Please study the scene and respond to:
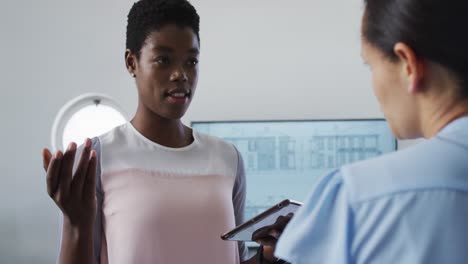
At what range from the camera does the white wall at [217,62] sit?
9.92ft

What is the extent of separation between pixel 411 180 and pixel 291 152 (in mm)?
2301

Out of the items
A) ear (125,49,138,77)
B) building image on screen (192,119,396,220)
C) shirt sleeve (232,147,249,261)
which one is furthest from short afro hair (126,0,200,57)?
building image on screen (192,119,396,220)

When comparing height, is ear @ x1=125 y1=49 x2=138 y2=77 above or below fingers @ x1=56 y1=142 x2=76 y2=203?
above

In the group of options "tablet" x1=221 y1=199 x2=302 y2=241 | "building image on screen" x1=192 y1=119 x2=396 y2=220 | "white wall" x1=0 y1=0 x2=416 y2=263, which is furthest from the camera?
"white wall" x1=0 y1=0 x2=416 y2=263

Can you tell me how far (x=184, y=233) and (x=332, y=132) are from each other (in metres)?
1.79

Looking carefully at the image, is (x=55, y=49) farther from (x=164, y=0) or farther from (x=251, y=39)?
(x=164, y=0)

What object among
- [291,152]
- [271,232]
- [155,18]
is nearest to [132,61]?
[155,18]

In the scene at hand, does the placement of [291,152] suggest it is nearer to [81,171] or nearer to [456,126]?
[81,171]

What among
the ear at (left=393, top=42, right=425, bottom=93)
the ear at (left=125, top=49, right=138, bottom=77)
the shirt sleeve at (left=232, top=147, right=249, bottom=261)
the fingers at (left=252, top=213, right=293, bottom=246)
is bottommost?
the fingers at (left=252, top=213, right=293, bottom=246)

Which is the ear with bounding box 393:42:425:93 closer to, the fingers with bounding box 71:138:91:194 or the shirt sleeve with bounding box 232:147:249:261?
the fingers with bounding box 71:138:91:194

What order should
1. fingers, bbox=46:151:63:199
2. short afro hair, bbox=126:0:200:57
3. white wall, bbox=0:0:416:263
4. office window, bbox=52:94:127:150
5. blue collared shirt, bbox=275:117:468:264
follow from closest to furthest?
1. blue collared shirt, bbox=275:117:468:264
2. fingers, bbox=46:151:63:199
3. short afro hair, bbox=126:0:200:57
4. office window, bbox=52:94:127:150
5. white wall, bbox=0:0:416:263

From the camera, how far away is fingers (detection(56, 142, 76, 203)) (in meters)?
0.89

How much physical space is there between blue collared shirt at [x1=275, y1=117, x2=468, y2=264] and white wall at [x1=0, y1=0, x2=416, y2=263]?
7.98ft

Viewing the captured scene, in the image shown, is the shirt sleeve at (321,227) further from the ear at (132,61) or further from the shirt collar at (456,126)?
the ear at (132,61)
